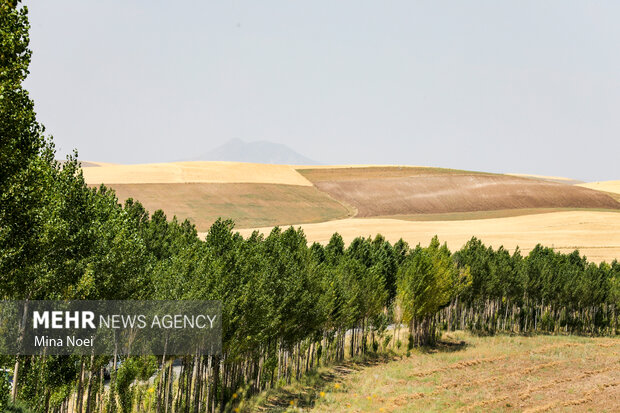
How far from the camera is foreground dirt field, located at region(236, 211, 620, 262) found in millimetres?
135750

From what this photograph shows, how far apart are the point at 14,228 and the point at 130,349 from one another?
1371 centimetres

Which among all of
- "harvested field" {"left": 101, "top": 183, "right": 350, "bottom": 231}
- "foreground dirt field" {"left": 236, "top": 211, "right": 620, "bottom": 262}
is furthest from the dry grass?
"harvested field" {"left": 101, "top": 183, "right": 350, "bottom": 231}

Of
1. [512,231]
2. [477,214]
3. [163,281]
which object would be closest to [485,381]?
[163,281]

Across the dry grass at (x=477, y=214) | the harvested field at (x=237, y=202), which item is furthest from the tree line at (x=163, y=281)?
the dry grass at (x=477, y=214)

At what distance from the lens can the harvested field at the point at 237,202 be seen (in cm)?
15562

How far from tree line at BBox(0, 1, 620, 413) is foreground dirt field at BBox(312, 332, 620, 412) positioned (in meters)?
5.63

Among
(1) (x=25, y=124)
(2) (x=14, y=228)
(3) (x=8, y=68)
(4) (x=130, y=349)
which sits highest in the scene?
(3) (x=8, y=68)

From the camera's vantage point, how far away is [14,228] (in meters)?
24.6

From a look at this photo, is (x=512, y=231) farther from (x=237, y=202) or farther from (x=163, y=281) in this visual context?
(x=163, y=281)

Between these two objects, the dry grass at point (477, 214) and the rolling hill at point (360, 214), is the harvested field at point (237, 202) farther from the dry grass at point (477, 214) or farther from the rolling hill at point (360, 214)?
the dry grass at point (477, 214)

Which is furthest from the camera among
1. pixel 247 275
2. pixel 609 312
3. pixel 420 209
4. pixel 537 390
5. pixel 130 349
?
pixel 420 209

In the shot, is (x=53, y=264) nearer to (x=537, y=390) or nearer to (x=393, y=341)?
(x=537, y=390)

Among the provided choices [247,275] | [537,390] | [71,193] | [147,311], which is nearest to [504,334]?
[537,390]

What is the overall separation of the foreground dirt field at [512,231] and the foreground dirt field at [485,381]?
168ft
